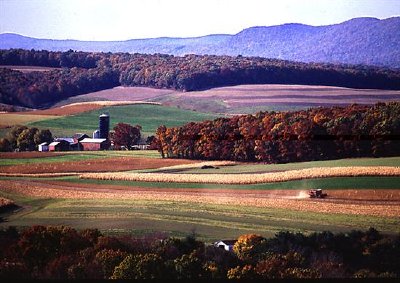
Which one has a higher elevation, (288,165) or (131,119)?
(131,119)

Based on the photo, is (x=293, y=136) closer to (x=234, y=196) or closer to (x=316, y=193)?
(x=316, y=193)

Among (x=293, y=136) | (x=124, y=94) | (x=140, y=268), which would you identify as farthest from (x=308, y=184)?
(x=124, y=94)

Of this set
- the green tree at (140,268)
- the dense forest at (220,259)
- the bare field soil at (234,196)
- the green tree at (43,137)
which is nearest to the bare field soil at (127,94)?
the green tree at (43,137)

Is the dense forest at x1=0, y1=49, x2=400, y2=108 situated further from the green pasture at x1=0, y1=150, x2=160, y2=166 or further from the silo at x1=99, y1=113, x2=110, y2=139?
the green pasture at x1=0, y1=150, x2=160, y2=166

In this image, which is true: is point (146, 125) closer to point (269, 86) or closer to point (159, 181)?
point (159, 181)

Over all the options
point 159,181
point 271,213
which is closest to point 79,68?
point 159,181

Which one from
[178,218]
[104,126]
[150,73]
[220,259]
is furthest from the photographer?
[150,73]

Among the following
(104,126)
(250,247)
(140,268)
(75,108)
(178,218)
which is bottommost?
(140,268)
